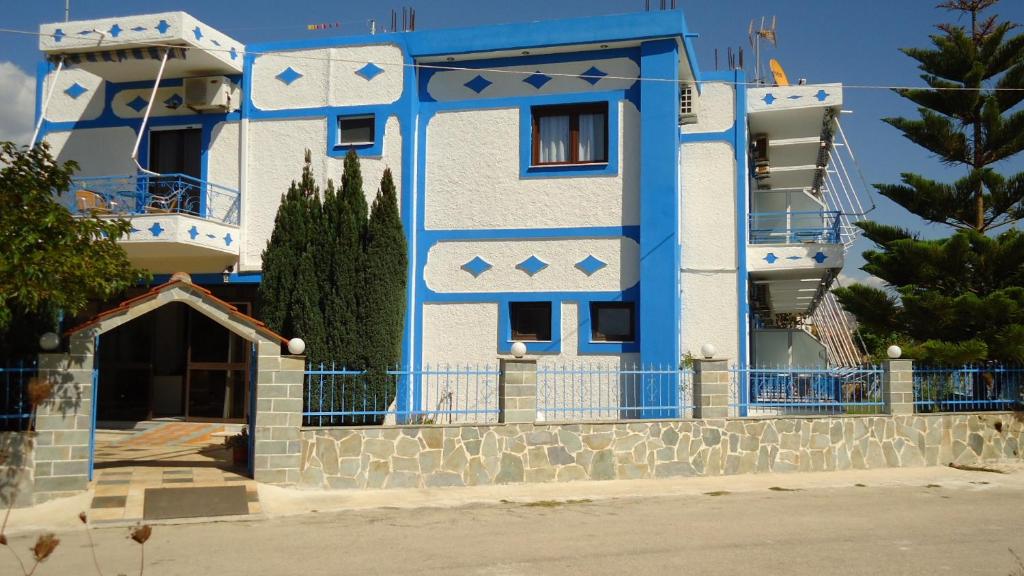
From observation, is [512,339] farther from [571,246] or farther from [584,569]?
Result: [584,569]

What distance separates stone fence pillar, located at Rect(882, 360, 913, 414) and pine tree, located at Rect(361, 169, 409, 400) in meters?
7.46

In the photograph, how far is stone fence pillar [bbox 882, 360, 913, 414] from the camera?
1345cm

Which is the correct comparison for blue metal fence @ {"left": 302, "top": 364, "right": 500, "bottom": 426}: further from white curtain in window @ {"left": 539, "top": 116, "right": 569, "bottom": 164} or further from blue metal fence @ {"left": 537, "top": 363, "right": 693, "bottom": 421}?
white curtain in window @ {"left": 539, "top": 116, "right": 569, "bottom": 164}

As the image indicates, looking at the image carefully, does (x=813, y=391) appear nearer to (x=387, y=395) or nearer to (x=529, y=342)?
(x=529, y=342)

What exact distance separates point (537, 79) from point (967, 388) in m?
8.65

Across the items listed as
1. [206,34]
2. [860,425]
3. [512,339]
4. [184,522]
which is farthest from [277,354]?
[860,425]

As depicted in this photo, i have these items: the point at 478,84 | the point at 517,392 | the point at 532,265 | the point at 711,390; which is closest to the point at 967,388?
the point at 711,390

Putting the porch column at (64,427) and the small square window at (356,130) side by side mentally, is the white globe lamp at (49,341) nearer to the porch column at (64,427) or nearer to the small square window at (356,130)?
the porch column at (64,427)

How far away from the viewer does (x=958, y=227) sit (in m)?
16.2

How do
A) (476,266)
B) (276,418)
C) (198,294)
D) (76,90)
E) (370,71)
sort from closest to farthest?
(276,418) < (198,294) < (476,266) < (370,71) < (76,90)

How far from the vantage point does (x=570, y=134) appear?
15.3m

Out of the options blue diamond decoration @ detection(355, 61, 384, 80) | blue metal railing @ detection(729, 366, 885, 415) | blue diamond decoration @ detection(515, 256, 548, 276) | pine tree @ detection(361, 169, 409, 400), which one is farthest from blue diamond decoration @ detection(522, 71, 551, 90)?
blue metal railing @ detection(729, 366, 885, 415)

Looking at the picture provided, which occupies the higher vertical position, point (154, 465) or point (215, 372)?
point (215, 372)

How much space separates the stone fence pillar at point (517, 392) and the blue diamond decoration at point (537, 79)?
18.6 ft
